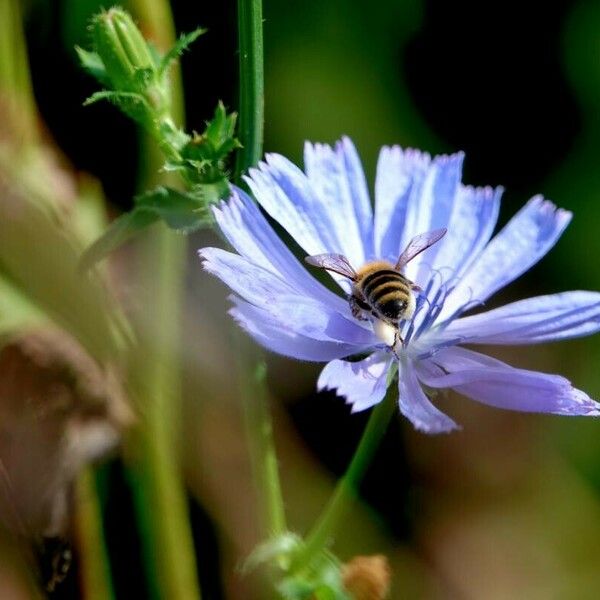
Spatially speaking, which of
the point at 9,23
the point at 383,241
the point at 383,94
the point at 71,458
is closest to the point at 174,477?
the point at 71,458

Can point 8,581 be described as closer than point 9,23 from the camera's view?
Yes

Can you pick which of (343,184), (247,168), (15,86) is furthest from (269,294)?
(15,86)

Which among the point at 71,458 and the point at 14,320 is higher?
the point at 14,320

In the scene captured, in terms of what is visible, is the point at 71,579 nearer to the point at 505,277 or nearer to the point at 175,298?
the point at 175,298

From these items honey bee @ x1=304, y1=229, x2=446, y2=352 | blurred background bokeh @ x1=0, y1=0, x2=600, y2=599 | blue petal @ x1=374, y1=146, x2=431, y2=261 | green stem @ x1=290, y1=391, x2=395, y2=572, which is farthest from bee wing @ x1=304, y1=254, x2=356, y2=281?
blurred background bokeh @ x1=0, y1=0, x2=600, y2=599

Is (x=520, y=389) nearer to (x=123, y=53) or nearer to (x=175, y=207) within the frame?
(x=175, y=207)

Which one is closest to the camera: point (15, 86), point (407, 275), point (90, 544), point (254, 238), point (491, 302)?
point (254, 238)
